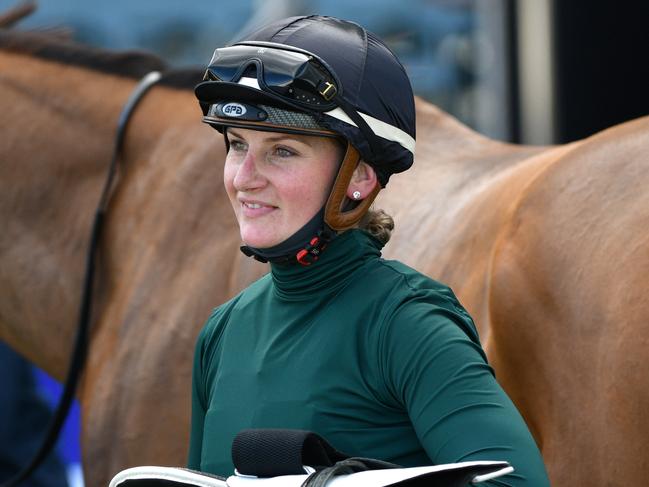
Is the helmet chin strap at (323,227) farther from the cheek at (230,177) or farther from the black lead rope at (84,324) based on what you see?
the black lead rope at (84,324)

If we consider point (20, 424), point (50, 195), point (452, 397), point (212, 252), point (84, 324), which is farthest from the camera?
point (20, 424)

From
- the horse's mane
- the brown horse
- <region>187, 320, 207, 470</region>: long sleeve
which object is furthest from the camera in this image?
the horse's mane

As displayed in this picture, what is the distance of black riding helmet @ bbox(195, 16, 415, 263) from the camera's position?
1.50 meters

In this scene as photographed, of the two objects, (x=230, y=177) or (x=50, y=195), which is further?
(x=50, y=195)

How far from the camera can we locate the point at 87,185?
11.4 feet

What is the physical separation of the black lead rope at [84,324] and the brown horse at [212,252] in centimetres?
3

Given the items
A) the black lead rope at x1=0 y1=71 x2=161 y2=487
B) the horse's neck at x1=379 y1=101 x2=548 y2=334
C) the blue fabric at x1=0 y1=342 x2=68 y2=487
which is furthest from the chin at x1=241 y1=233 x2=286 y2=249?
the blue fabric at x1=0 y1=342 x2=68 y2=487

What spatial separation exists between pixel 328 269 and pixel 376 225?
0.13m

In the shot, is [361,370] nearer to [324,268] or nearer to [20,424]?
[324,268]

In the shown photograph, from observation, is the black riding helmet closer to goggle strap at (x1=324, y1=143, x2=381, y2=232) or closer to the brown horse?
goggle strap at (x1=324, y1=143, x2=381, y2=232)

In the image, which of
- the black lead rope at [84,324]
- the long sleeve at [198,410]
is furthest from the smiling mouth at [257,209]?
the black lead rope at [84,324]

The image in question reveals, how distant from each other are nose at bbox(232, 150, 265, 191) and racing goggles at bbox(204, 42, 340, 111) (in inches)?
4.1

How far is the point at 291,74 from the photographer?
1.49 m

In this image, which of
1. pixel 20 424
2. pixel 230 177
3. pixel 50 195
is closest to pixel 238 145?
pixel 230 177
